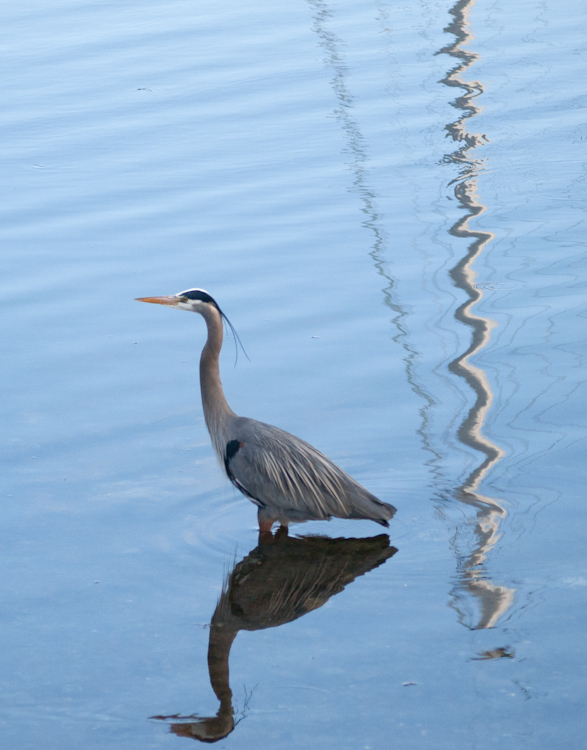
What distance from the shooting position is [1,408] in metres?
7.10

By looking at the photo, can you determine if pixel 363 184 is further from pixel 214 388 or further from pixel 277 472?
pixel 277 472

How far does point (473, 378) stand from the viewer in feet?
23.4

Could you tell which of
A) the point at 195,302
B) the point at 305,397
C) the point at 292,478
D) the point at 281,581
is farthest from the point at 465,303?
the point at 281,581

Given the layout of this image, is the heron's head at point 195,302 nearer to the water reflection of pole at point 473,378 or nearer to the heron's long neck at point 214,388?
the heron's long neck at point 214,388

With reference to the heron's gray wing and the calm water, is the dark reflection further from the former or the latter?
the heron's gray wing

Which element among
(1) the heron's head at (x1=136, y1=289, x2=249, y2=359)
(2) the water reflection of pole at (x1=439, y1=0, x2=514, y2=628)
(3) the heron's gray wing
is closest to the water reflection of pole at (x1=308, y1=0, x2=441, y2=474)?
(2) the water reflection of pole at (x1=439, y1=0, x2=514, y2=628)

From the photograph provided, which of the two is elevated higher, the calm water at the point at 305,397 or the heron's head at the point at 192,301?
the heron's head at the point at 192,301

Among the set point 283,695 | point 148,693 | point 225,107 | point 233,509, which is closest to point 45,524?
point 233,509

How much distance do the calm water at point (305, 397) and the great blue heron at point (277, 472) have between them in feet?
0.62

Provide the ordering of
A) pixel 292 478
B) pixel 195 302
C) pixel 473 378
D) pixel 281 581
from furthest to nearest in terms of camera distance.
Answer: pixel 473 378 → pixel 195 302 → pixel 292 478 → pixel 281 581

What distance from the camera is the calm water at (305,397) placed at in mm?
4590

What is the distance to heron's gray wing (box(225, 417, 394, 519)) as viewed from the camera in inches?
222

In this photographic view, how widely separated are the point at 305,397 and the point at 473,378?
1.13 metres

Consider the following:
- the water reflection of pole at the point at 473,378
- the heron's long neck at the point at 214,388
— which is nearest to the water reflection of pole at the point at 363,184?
the water reflection of pole at the point at 473,378
